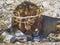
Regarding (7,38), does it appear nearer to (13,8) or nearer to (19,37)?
(19,37)

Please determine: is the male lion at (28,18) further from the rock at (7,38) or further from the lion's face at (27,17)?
the rock at (7,38)

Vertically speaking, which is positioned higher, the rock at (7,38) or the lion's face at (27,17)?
the lion's face at (27,17)

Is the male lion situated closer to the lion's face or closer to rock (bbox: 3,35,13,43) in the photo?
the lion's face

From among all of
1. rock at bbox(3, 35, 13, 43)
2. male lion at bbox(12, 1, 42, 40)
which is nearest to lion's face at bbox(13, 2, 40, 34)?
male lion at bbox(12, 1, 42, 40)

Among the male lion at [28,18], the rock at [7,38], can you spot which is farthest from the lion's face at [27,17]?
the rock at [7,38]

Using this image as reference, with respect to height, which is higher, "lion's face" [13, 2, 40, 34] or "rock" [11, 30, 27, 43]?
"lion's face" [13, 2, 40, 34]

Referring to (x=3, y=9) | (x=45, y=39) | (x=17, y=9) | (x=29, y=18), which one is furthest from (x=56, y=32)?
(x=3, y=9)

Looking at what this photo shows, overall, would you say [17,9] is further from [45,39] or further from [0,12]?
[45,39]

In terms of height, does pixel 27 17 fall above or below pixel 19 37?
above

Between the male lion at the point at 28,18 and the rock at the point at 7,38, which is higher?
the male lion at the point at 28,18

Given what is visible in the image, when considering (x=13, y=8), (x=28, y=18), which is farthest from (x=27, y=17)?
(x=13, y=8)

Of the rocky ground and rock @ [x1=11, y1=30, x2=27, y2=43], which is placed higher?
the rocky ground

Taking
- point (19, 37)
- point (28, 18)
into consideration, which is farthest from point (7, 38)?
point (28, 18)

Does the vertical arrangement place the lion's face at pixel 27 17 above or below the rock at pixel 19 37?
above
